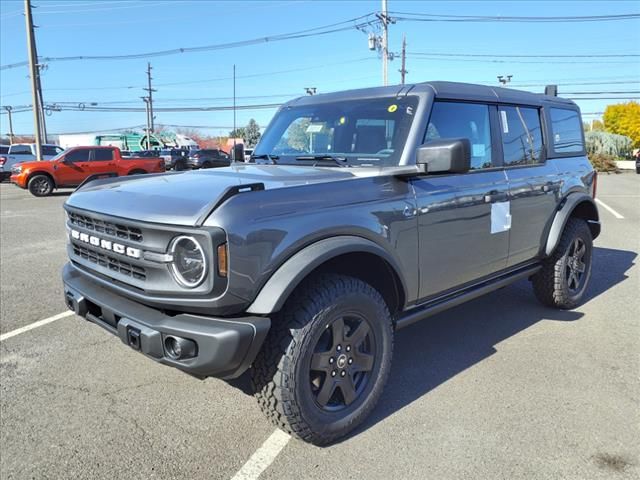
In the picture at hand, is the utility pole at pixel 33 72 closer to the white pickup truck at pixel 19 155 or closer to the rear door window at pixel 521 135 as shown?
the white pickup truck at pixel 19 155

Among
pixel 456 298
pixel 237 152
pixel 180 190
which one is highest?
pixel 237 152

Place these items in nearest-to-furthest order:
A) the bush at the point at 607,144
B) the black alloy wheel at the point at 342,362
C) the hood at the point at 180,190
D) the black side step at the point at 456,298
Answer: the hood at the point at 180,190
the black alloy wheel at the point at 342,362
the black side step at the point at 456,298
the bush at the point at 607,144

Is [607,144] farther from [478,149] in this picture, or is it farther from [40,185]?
[478,149]

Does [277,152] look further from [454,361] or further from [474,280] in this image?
[454,361]

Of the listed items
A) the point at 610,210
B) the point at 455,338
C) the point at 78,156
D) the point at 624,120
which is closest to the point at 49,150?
the point at 78,156

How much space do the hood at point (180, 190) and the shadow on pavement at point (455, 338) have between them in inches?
57.3

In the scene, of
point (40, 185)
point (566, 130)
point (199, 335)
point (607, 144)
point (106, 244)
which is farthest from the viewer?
point (607, 144)

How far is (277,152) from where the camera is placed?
3945 mm

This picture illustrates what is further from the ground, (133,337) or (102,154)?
(102,154)

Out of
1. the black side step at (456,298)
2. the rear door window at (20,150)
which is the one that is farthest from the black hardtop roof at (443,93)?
the rear door window at (20,150)

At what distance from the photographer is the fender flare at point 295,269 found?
2369 millimetres

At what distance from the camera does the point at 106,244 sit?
2752 millimetres

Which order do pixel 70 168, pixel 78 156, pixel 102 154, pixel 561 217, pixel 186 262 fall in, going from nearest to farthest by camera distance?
1. pixel 186 262
2. pixel 561 217
3. pixel 70 168
4. pixel 78 156
5. pixel 102 154

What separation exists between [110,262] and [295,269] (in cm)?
110
